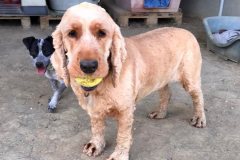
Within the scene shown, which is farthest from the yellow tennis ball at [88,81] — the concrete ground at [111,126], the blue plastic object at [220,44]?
the blue plastic object at [220,44]

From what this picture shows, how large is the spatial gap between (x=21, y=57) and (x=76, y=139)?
2006 mm

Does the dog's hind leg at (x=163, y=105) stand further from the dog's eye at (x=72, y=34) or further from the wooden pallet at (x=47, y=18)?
the wooden pallet at (x=47, y=18)

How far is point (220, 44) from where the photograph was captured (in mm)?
5043

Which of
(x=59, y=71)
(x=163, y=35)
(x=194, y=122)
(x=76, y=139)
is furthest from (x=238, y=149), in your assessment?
(x=59, y=71)

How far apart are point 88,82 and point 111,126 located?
3.60 feet

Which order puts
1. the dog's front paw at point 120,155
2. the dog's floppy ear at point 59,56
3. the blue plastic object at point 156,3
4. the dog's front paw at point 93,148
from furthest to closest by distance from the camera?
the blue plastic object at point 156,3, the dog's front paw at point 93,148, the dog's front paw at point 120,155, the dog's floppy ear at point 59,56

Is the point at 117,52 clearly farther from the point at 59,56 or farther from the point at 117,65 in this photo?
the point at 59,56

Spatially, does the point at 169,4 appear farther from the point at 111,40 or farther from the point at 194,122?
the point at 111,40

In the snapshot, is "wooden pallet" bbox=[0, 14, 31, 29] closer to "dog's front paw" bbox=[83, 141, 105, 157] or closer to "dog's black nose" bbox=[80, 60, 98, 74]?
"dog's front paw" bbox=[83, 141, 105, 157]

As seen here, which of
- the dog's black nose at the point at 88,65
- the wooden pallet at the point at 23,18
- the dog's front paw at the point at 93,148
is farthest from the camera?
the wooden pallet at the point at 23,18

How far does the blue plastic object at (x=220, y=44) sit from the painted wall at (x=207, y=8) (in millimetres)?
689

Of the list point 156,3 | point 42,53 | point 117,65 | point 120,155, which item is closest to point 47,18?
point 156,3

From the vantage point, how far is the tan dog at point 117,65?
2312 mm

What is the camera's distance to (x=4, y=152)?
10.1 ft
